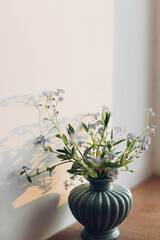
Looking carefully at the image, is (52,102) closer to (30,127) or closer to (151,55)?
(30,127)

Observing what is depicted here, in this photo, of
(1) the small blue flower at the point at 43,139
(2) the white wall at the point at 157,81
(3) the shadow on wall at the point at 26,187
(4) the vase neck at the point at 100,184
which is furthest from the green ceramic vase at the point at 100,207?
(2) the white wall at the point at 157,81

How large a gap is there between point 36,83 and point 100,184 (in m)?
0.51

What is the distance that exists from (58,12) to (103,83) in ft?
1.56

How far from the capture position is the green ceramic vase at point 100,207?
4.29 ft

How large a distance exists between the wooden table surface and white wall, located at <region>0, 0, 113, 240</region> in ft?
0.25

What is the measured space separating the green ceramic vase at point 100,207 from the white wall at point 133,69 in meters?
0.58

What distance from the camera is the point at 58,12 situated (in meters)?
1.45

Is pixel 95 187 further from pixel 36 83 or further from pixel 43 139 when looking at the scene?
pixel 36 83

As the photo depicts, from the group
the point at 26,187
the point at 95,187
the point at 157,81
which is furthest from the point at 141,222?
the point at 157,81

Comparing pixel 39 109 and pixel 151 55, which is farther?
pixel 151 55

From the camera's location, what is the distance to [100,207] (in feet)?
4.27

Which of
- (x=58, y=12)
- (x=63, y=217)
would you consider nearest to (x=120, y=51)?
(x=58, y=12)

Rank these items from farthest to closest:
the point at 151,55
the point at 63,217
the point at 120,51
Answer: the point at 151,55 → the point at 120,51 → the point at 63,217

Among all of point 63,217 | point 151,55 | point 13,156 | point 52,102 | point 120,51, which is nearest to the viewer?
point 13,156
